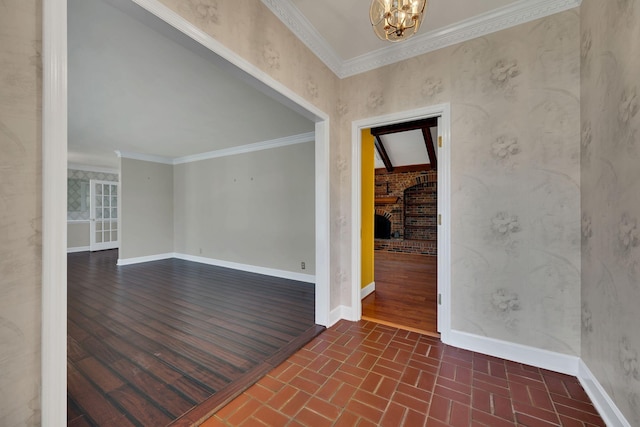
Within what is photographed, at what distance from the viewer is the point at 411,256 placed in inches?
239

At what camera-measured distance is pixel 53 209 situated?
0.83 m

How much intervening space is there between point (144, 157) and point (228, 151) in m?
2.13

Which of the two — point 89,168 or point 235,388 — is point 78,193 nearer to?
point 89,168

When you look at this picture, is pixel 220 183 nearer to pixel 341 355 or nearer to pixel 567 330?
pixel 341 355

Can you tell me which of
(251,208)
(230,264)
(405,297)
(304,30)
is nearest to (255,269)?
(230,264)

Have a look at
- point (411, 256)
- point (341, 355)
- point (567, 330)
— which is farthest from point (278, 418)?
point (411, 256)

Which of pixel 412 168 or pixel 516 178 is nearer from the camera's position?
pixel 516 178

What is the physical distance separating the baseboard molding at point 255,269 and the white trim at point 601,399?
3058 millimetres

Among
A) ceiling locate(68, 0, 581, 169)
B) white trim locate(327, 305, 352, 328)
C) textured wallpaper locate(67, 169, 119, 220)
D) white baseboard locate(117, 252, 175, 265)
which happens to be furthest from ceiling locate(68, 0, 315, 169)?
textured wallpaper locate(67, 169, 119, 220)

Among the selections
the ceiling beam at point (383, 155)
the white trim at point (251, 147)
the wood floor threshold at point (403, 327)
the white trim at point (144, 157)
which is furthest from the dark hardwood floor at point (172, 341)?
the ceiling beam at point (383, 155)

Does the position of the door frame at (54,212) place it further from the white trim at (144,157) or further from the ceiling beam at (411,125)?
the white trim at (144,157)

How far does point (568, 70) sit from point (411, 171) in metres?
5.19

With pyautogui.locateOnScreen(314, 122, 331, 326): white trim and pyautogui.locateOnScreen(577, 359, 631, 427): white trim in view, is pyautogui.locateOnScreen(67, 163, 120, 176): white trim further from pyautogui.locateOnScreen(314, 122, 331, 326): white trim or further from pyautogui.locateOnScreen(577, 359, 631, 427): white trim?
pyautogui.locateOnScreen(577, 359, 631, 427): white trim

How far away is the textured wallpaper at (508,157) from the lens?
1.75 metres
